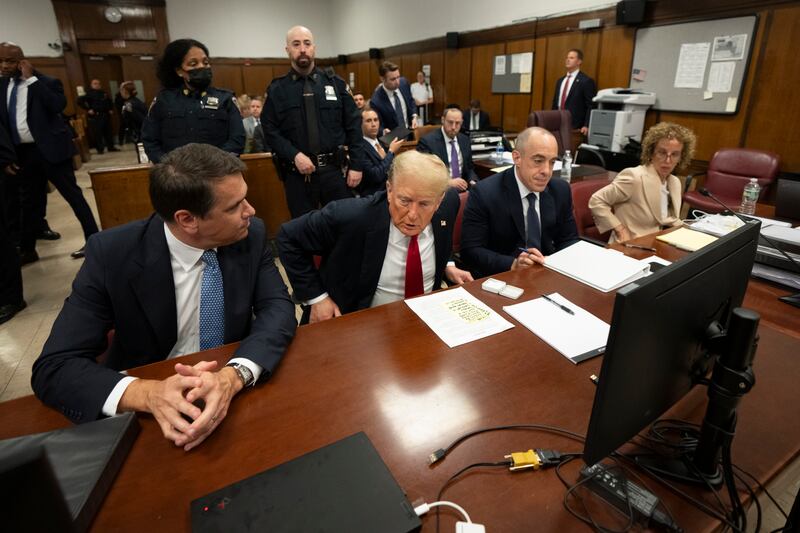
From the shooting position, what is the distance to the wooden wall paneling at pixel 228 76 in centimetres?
1118

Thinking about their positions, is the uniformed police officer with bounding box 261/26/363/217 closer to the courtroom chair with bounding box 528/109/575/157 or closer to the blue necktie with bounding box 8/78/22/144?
the blue necktie with bounding box 8/78/22/144

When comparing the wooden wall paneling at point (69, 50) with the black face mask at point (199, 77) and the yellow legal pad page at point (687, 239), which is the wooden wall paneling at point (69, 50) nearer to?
the black face mask at point (199, 77)

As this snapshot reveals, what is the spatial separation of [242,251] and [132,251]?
0.31 meters

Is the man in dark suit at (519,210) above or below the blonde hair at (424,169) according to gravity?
below

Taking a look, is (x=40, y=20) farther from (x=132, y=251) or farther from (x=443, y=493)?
(x=443, y=493)

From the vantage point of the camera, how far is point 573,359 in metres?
1.25

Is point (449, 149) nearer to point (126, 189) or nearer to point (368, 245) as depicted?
point (368, 245)

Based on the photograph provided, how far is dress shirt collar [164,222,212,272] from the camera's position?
4.46 ft

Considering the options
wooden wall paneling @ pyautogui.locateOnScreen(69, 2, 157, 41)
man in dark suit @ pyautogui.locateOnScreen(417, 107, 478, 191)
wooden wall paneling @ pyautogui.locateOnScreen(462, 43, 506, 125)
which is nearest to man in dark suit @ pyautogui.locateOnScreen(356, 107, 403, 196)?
man in dark suit @ pyautogui.locateOnScreen(417, 107, 478, 191)

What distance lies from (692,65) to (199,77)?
4.90 m

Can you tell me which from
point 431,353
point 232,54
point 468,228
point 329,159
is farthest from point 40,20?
point 431,353

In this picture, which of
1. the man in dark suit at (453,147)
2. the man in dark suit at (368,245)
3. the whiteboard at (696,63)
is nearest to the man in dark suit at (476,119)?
the whiteboard at (696,63)

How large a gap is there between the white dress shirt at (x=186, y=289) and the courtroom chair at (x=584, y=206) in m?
2.23

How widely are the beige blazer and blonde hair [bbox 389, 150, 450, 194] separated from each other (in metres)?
1.38
